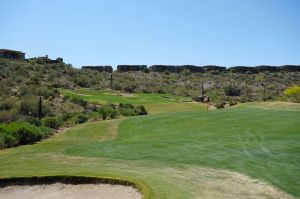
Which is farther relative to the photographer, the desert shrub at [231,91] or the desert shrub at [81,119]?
the desert shrub at [231,91]

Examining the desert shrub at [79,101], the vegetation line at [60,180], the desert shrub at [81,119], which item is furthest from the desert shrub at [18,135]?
the desert shrub at [79,101]

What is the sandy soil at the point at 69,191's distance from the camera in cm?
1323

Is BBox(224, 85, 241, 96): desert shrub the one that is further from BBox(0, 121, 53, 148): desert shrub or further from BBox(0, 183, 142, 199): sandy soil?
BBox(0, 183, 142, 199): sandy soil

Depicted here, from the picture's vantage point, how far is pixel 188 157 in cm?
1777

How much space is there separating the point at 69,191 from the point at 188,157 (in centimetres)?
558

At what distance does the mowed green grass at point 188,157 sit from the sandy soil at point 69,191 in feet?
2.13

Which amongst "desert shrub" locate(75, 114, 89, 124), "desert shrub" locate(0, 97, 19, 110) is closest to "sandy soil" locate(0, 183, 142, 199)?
"desert shrub" locate(75, 114, 89, 124)

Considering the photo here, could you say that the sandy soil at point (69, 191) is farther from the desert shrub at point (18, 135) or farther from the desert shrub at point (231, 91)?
the desert shrub at point (231, 91)

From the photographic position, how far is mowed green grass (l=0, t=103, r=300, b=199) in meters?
13.5

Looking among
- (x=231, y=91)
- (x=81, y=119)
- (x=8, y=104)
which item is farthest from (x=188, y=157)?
(x=231, y=91)

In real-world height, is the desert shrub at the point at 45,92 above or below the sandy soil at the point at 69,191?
above

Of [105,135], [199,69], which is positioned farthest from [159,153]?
[199,69]

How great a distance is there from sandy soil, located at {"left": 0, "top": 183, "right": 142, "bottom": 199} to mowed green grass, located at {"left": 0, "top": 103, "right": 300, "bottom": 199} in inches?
25.6

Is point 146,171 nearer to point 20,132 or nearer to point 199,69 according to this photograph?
point 20,132
